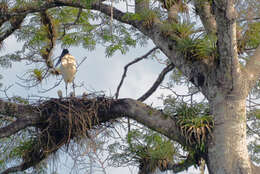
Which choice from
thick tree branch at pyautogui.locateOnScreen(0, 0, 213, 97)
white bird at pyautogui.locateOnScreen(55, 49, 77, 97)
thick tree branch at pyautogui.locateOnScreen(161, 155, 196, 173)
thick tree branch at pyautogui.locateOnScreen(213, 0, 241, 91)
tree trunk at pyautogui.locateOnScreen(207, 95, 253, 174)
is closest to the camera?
thick tree branch at pyautogui.locateOnScreen(213, 0, 241, 91)

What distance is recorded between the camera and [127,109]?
5.16 metres

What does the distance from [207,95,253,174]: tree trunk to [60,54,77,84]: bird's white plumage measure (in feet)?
9.30

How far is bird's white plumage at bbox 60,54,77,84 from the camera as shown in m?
7.06

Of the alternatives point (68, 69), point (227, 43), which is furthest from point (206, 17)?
point (68, 69)

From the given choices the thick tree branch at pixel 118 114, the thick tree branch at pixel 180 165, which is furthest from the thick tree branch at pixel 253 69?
the thick tree branch at pixel 180 165

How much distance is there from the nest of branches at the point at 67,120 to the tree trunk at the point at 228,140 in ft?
4.37

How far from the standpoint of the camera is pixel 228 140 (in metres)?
4.82

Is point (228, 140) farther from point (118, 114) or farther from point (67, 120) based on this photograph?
point (67, 120)

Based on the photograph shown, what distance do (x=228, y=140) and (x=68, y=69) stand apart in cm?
327

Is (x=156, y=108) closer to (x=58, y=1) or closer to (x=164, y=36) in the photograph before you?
(x=164, y=36)

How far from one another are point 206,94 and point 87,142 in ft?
5.20

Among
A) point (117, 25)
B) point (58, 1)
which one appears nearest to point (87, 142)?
point (58, 1)

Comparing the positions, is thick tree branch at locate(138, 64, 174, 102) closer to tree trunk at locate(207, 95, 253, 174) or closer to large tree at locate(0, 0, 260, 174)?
large tree at locate(0, 0, 260, 174)

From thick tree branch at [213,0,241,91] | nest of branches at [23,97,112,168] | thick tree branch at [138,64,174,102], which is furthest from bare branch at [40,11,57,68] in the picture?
thick tree branch at [213,0,241,91]
